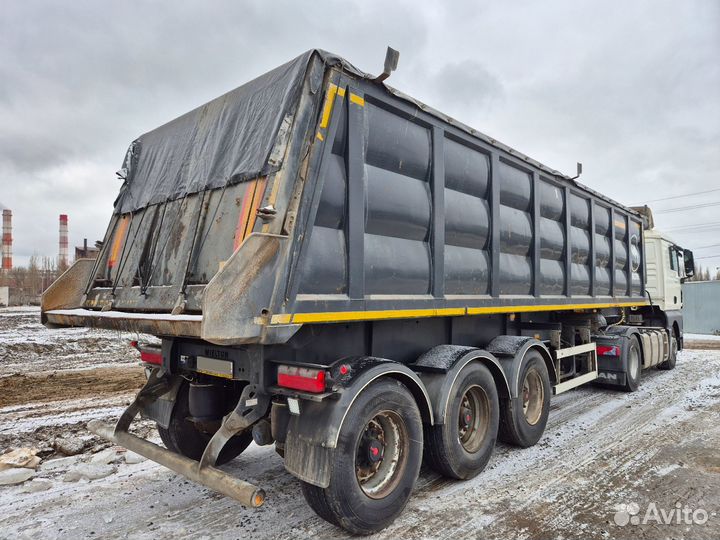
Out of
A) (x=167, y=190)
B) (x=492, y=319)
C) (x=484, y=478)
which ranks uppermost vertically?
(x=167, y=190)

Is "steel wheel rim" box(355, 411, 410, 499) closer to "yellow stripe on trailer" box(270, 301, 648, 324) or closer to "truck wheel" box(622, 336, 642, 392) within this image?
"yellow stripe on trailer" box(270, 301, 648, 324)

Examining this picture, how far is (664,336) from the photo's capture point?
10258 mm

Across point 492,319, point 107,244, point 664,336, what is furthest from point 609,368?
point 107,244

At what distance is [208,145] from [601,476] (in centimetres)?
477

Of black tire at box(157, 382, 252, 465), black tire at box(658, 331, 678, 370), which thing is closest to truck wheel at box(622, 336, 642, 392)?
black tire at box(658, 331, 678, 370)

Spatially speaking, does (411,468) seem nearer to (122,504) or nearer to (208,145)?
(122,504)

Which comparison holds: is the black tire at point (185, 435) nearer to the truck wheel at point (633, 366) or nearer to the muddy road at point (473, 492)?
the muddy road at point (473, 492)

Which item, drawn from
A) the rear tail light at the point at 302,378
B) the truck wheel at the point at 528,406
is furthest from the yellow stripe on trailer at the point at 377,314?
the truck wheel at the point at 528,406

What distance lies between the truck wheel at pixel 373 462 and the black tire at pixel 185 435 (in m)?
1.36

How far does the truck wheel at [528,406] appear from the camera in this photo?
200 inches

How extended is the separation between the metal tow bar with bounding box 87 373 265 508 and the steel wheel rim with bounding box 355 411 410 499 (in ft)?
2.62

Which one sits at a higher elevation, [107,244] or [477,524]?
[107,244]

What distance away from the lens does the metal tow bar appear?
118 inches

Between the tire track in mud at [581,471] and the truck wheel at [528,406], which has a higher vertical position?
the truck wheel at [528,406]
